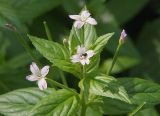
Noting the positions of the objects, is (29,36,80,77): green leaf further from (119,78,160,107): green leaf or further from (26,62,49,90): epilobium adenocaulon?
(119,78,160,107): green leaf

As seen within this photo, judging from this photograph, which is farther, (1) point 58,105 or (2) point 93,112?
(2) point 93,112

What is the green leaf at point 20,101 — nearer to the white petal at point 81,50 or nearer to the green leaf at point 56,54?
the green leaf at point 56,54

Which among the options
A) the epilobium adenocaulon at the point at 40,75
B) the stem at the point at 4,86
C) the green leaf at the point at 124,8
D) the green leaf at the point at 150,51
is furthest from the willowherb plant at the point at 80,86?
the green leaf at the point at 124,8

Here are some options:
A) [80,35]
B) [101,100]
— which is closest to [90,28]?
[80,35]

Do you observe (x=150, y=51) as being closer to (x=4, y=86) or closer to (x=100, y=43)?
(x=4, y=86)

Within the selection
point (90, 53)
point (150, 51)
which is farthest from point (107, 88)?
point (150, 51)

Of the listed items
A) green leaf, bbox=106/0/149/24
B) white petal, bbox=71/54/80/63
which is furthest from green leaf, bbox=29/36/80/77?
green leaf, bbox=106/0/149/24
